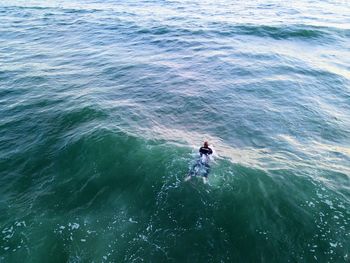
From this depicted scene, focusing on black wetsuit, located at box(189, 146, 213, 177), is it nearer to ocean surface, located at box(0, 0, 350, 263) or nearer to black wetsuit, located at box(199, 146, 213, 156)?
black wetsuit, located at box(199, 146, 213, 156)

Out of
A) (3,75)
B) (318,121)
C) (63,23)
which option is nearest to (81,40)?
(63,23)

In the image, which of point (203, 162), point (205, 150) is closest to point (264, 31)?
point (205, 150)

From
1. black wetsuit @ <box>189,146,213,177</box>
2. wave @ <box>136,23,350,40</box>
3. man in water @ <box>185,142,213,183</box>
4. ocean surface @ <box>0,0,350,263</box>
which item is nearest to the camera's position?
ocean surface @ <box>0,0,350,263</box>

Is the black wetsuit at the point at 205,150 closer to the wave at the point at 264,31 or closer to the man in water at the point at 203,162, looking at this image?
the man in water at the point at 203,162

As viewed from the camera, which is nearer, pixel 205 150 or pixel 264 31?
pixel 205 150

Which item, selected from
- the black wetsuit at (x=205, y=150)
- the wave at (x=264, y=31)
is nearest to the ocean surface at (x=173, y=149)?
the black wetsuit at (x=205, y=150)

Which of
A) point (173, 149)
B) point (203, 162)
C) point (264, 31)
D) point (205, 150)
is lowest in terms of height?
point (264, 31)

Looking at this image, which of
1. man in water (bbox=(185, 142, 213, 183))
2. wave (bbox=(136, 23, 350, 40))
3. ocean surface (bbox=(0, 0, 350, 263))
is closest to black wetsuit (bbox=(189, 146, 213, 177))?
man in water (bbox=(185, 142, 213, 183))

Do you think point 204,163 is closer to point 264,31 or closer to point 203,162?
point 203,162

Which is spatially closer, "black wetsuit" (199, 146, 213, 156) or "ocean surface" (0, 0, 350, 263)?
"ocean surface" (0, 0, 350, 263)
